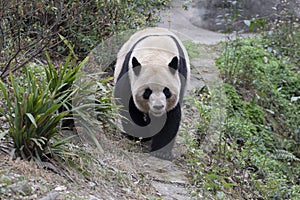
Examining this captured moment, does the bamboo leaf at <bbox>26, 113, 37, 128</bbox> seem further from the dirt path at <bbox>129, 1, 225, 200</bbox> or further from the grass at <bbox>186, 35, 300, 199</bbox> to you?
the grass at <bbox>186, 35, 300, 199</bbox>

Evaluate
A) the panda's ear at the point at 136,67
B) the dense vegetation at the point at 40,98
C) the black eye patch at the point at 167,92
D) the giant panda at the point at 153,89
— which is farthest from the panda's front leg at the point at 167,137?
the dense vegetation at the point at 40,98

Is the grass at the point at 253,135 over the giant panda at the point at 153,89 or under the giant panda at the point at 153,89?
under

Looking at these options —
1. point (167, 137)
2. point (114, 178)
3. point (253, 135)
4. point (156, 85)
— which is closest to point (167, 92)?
point (156, 85)

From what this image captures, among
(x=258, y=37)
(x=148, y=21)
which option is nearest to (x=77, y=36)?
(x=148, y=21)

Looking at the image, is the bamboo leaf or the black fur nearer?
the bamboo leaf

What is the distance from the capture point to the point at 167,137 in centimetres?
584

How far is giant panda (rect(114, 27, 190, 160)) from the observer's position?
5469 mm

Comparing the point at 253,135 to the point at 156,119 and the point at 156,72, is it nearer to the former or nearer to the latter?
the point at 156,119

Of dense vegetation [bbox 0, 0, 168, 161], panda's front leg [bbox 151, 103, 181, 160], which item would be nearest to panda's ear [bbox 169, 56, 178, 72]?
panda's front leg [bbox 151, 103, 181, 160]

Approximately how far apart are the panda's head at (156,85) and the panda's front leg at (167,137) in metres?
0.18

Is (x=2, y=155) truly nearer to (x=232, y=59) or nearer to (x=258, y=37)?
(x=232, y=59)

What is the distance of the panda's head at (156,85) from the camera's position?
5.41m

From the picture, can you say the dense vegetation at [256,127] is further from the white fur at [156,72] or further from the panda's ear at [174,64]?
the panda's ear at [174,64]

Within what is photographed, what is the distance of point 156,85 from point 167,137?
71 cm
